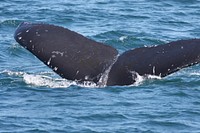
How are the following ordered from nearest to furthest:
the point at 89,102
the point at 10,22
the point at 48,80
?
the point at 89,102 < the point at 48,80 < the point at 10,22

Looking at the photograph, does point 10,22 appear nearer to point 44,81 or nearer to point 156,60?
point 44,81

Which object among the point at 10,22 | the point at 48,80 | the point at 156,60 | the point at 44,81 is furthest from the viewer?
the point at 10,22

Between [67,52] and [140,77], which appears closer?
[140,77]

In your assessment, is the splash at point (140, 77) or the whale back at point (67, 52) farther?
the whale back at point (67, 52)

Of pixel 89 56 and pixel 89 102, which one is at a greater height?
pixel 89 56

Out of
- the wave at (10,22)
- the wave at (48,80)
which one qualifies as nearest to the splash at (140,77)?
the wave at (48,80)

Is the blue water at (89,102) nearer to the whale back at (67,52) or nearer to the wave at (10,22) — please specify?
the whale back at (67,52)

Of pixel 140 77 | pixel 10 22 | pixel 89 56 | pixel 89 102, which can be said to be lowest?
pixel 89 102

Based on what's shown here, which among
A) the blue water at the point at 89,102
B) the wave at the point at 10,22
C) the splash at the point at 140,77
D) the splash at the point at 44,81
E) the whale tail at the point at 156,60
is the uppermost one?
the whale tail at the point at 156,60

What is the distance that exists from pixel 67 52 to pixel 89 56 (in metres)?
0.32

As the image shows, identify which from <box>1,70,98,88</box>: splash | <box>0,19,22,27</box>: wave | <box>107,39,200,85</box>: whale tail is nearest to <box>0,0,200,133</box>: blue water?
<box>1,70,98,88</box>: splash

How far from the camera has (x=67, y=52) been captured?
11.3 metres

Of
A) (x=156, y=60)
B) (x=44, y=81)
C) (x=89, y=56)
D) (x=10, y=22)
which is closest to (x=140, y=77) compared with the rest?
(x=156, y=60)

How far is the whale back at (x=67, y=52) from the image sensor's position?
440 inches
